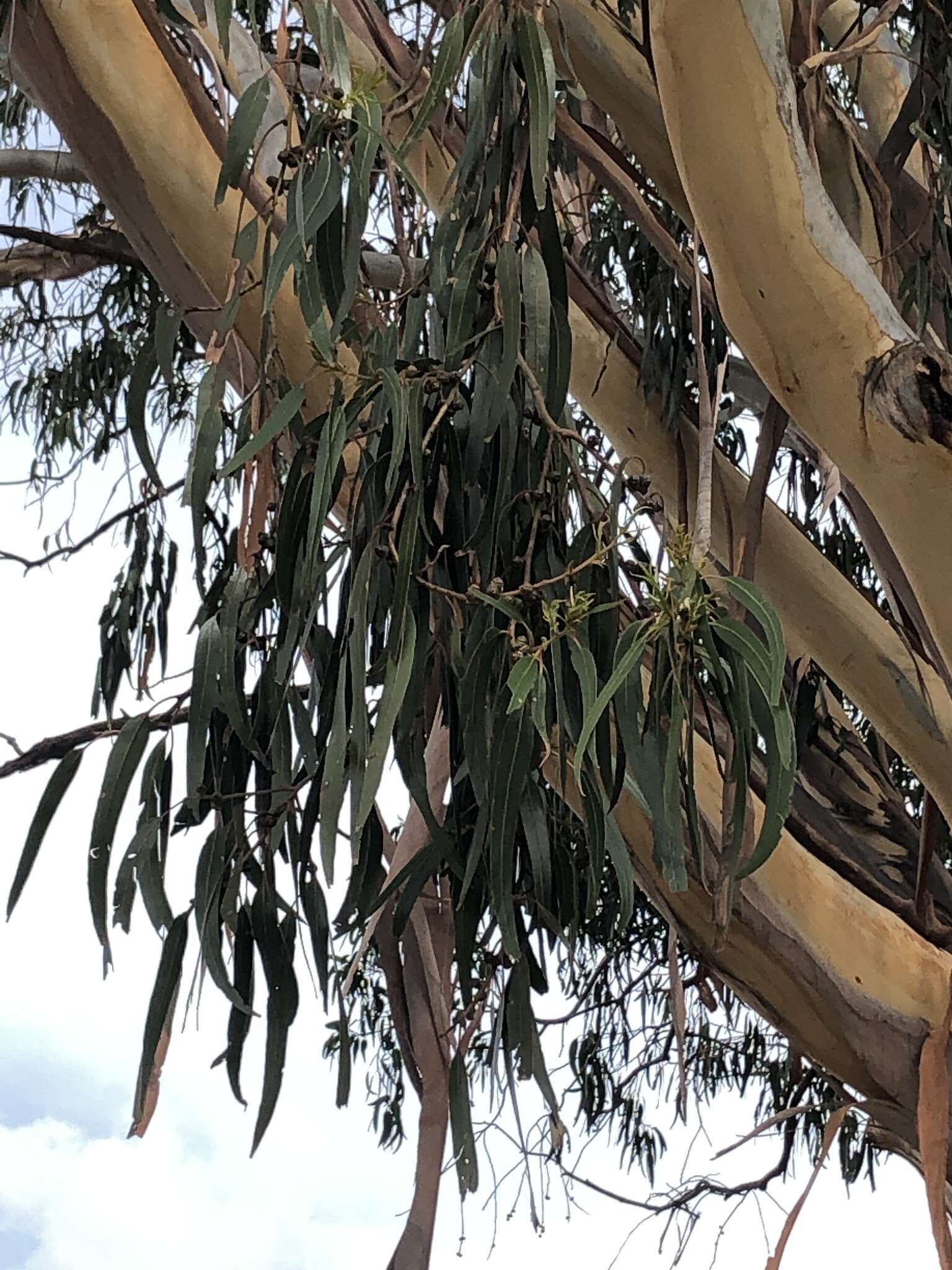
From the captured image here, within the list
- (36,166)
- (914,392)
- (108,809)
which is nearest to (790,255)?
(914,392)

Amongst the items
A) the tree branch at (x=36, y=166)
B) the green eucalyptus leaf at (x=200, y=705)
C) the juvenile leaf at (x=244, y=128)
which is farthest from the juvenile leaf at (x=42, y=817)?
the tree branch at (x=36, y=166)

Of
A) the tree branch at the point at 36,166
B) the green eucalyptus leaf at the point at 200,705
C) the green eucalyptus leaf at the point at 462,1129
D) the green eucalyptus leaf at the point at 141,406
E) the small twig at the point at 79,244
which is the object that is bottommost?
the green eucalyptus leaf at the point at 462,1129

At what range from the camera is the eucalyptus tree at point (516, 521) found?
2.52 feet

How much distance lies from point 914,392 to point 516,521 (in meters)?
0.24

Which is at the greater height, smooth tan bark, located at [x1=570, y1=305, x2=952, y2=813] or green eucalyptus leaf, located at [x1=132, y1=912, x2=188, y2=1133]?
smooth tan bark, located at [x1=570, y1=305, x2=952, y2=813]

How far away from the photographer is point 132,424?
3.03 ft

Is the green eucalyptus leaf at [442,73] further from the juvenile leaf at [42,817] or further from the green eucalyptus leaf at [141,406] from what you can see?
the juvenile leaf at [42,817]

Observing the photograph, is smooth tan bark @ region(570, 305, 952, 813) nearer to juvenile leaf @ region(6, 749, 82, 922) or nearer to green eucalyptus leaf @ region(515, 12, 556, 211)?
green eucalyptus leaf @ region(515, 12, 556, 211)

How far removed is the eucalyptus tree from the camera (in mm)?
768

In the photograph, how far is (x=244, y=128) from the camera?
2.60 feet

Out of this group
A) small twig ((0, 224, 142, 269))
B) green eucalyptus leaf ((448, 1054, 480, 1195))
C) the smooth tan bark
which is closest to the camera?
green eucalyptus leaf ((448, 1054, 480, 1195))

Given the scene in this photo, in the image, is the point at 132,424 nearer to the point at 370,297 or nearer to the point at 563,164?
the point at 370,297

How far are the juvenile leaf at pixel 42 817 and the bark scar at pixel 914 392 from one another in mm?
556

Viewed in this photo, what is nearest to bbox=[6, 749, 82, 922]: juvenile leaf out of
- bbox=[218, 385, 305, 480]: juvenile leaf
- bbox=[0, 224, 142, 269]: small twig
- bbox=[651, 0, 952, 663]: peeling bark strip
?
bbox=[218, 385, 305, 480]: juvenile leaf
